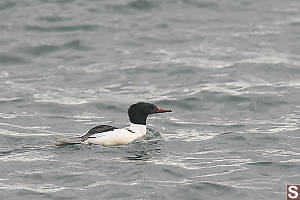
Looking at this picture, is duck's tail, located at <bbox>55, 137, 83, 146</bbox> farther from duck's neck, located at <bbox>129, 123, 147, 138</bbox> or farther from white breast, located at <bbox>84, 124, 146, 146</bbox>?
duck's neck, located at <bbox>129, 123, 147, 138</bbox>

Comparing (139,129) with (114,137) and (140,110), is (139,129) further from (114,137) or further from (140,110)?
(114,137)

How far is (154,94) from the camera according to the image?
1709 cm

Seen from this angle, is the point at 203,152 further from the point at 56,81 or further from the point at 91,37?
the point at 91,37

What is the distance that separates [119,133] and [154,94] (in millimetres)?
4555

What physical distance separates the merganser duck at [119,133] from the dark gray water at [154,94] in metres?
0.19

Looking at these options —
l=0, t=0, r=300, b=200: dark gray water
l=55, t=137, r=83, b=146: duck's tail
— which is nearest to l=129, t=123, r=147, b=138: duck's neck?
l=0, t=0, r=300, b=200: dark gray water

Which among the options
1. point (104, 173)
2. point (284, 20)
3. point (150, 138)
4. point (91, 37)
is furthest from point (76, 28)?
point (104, 173)

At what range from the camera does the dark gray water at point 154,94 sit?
1085cm

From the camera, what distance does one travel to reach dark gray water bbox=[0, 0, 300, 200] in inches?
427

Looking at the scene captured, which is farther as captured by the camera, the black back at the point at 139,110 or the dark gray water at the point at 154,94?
the black back at the point at 139,110

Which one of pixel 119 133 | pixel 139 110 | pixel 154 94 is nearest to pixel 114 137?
pixel 119 133

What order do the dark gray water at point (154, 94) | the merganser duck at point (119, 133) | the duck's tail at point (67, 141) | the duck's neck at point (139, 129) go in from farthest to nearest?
the duck's neck at point (139, 129), the merganser duck at point (119, 133), the duck's tail at point (67, 141), the dark gray water at point (154, 94)

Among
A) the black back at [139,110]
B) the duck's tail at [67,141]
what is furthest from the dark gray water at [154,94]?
the black back at [139,110]

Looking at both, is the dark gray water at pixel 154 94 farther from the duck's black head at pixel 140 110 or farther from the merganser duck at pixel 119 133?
the duck's black head at pixel 140 110
